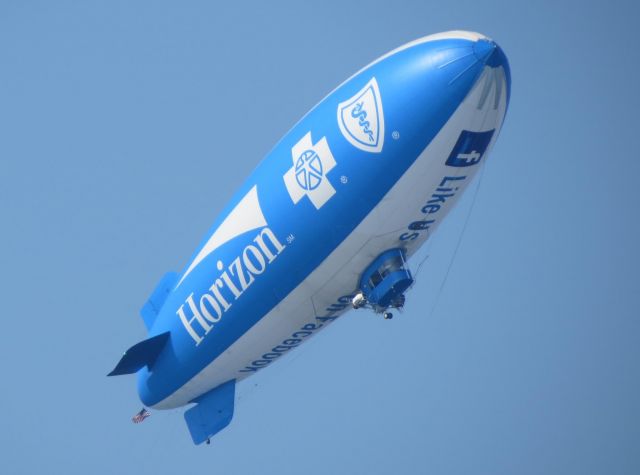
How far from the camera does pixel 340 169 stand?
67.4 feet

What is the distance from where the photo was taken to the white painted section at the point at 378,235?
1991cm

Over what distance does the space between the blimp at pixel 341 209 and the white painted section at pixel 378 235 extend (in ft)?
0.09

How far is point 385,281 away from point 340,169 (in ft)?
9.73

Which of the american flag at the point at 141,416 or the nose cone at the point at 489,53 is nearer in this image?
the nose cone at the point at 489,53

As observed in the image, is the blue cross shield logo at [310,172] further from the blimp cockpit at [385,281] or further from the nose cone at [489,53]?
the nose cone at [489,53]

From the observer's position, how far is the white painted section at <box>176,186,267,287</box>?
22.3 m

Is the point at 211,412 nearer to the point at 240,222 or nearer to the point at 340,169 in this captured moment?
the point at 240,222

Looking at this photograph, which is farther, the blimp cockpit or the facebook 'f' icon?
the blimp cockpit

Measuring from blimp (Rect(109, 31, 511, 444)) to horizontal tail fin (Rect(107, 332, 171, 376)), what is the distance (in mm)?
57

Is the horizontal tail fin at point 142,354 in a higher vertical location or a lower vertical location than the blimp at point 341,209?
higher

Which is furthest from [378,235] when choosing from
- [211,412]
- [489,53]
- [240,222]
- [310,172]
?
[211,412]

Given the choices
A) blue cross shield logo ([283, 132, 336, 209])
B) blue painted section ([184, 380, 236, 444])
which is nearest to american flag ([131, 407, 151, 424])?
blue painted section ([184, 380, 236, 444])

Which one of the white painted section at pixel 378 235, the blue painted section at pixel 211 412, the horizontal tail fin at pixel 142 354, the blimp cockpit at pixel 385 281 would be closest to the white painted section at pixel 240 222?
the white painted section at pixel 378 235

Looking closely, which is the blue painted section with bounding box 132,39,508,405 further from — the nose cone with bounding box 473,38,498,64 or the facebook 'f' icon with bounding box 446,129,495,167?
the facebook 'f' icon with bounding box 446,129,495,167
